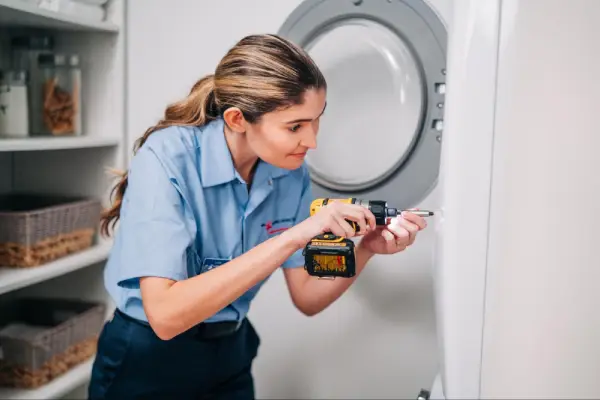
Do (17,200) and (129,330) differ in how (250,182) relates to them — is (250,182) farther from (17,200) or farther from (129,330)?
(17,200)

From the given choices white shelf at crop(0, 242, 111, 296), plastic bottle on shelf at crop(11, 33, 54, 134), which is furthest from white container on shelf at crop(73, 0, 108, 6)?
white shelf at crop(0, 242, 111, 296)

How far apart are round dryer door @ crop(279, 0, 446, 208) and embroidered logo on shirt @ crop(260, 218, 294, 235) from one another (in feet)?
0.69

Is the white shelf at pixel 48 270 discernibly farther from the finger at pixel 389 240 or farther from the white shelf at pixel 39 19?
the finger at pixel 389 240

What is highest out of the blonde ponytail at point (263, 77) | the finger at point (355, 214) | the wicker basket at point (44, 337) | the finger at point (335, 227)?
the blonde ponytail at point (263, 77)

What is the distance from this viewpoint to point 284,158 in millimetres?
1236

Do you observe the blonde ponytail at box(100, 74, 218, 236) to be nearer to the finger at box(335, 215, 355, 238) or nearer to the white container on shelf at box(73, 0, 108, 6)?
the finger at box(335, 215, 355, 238)

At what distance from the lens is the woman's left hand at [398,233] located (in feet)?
3.99

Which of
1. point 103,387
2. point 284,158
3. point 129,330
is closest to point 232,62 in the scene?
point 284,158

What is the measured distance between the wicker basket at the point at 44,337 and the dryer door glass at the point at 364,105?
0.76 metres

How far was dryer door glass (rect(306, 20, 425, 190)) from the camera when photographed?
4.95ft

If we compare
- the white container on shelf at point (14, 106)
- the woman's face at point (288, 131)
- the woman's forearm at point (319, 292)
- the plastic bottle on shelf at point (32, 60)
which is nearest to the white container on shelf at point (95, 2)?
the plastic bottle on shelf at point (32, 60)

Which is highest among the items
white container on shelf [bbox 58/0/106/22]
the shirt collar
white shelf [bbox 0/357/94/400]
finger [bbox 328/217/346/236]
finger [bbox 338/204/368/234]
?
white container on shelf [bbox 58/0/106/22]

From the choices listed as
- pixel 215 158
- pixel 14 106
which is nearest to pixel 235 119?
pixel 215 158

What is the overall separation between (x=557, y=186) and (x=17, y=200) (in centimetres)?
146
